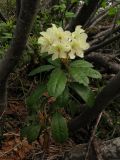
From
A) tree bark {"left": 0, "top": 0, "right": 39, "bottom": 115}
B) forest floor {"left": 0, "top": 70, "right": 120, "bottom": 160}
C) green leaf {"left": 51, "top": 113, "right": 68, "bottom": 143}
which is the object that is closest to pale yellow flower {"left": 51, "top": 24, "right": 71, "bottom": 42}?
tree bark {"left": 0, "top": 0, "right": 39, "bottom": 115}

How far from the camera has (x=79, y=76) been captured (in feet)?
6.73

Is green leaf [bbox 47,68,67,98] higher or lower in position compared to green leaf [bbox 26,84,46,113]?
higher

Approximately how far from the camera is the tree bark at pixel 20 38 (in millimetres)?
1846

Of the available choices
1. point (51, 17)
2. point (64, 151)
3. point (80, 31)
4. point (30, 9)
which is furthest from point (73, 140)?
point (51, 17)

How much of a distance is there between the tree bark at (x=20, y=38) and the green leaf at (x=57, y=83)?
0.90ft

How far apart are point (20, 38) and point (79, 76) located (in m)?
0.41

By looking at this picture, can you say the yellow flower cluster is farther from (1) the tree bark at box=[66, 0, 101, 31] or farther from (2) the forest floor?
(1) the tree bark at box=[66, 0, 101, 31]

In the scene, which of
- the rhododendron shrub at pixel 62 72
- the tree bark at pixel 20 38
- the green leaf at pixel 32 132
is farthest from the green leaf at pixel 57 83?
the green leaf at pixel 32 132

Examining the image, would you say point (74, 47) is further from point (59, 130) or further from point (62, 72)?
point (59, 130)

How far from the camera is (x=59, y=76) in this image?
2.06 meters

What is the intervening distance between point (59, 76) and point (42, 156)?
0.67 meters

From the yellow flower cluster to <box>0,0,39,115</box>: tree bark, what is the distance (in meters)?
0.12

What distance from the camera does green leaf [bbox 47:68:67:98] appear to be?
1999 mm

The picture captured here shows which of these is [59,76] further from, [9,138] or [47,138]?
[9,138]
